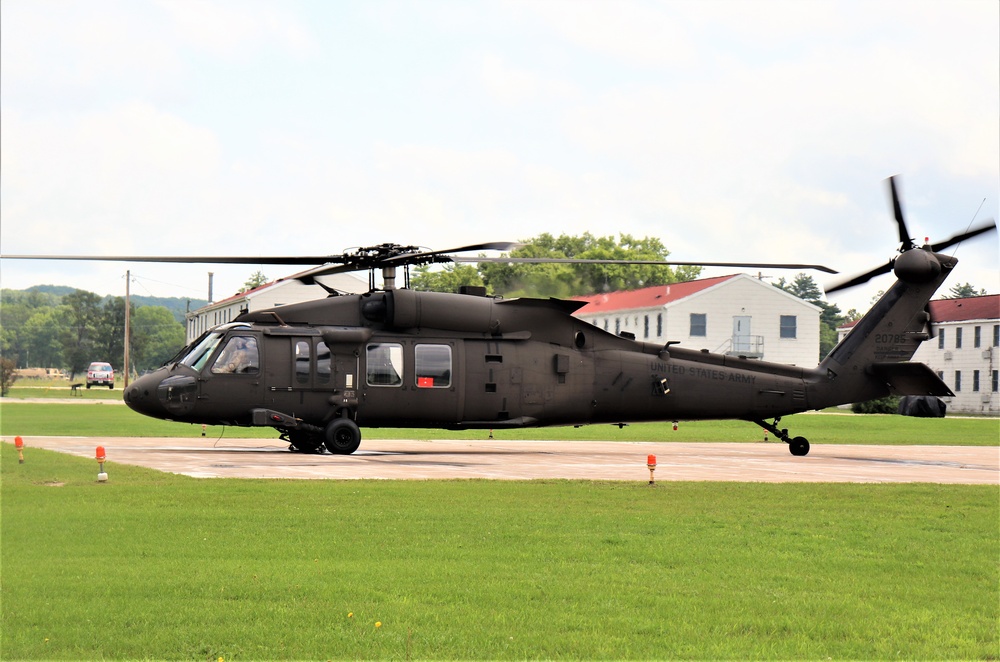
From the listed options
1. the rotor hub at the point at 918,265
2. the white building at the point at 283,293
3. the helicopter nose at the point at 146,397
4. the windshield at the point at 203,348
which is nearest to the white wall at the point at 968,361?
the white building at the point at 283,293

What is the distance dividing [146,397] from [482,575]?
628 inches

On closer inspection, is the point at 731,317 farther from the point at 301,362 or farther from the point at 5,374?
the point at 5,374

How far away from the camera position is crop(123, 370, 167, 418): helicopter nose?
25172mm

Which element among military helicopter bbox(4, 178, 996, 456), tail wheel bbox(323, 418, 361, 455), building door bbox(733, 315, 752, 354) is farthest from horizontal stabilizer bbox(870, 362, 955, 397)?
building door bbox(733, 315, 752, 354)

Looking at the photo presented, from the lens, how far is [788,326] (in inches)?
3081

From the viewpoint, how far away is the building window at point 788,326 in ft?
257

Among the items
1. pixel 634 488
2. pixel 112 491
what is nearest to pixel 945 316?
pixel 634 488

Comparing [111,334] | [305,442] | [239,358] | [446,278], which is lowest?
[305,442]

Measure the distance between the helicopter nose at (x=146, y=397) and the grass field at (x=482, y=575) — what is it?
20.7 feet

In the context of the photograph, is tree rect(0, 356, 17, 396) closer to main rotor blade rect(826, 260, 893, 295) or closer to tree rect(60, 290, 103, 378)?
tree rect(60, 290, 103, 378)

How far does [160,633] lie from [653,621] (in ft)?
14.4

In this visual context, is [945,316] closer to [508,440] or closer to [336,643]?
[508,440]

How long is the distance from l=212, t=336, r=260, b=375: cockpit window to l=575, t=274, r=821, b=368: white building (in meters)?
52.0

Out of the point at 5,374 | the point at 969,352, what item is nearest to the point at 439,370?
the point at 969,352
